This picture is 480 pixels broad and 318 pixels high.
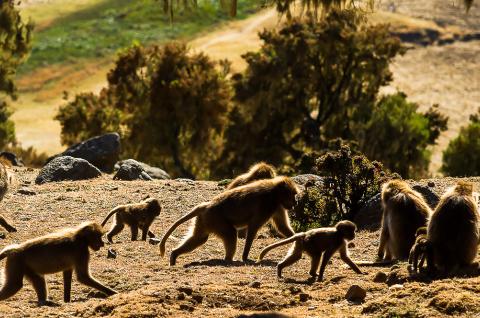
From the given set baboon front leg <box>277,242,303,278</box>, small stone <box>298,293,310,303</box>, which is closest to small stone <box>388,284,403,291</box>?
small stone <box>298,293,310,303</box>

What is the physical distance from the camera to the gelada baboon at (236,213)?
44.6 ft

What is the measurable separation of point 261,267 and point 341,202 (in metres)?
5.56

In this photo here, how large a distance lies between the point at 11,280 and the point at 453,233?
515cm

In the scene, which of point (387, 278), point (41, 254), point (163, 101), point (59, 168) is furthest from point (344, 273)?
point (163, 101)

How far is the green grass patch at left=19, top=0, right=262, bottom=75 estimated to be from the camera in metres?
99.4

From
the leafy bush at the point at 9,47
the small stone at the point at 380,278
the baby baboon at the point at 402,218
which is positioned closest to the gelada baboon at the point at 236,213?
the baby baboon at the point at 402,218

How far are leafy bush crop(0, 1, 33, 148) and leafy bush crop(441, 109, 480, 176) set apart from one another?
21834 mm

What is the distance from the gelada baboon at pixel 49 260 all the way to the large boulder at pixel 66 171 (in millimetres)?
12102

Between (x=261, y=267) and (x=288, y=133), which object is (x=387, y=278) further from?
(x=288, y=133)

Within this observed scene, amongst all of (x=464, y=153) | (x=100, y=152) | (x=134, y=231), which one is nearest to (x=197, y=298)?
(x=134, y=231)

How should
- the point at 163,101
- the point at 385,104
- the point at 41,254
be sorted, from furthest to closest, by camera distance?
the point at 385,104
the point at 163,101
the point at 41,254

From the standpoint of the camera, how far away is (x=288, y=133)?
47.7 meters

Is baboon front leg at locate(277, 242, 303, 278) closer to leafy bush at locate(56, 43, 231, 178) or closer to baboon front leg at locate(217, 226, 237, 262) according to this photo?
baboon front leg at locate(217, 226, 237, 262)

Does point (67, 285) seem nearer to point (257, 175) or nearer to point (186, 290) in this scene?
point (186, 290)
